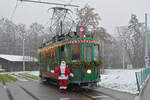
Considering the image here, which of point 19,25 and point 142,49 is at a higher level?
point 19,25

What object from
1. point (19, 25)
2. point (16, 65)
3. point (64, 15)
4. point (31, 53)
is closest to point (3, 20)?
point (19, 25)

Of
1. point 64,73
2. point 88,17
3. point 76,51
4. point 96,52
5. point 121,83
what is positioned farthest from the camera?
point 88,17

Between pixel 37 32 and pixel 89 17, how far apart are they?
3137 centimetres

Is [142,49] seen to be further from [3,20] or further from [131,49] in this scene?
[3,20]

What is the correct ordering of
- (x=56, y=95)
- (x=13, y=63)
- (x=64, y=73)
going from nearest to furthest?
(x=56, y=95), (x=64, y=73), (x=13, y=63)

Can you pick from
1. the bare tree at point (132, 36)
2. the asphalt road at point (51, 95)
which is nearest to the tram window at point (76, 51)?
the asphalt road at point (51, 95)

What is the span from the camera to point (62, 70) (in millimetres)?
12703

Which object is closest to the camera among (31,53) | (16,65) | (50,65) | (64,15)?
(50,65)

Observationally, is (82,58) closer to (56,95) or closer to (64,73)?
(64,73)

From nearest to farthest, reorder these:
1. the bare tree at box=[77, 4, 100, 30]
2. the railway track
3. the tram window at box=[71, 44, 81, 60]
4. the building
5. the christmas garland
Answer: the railway track → the christmas garland → the tram window at box=[71, 44, 81, 60] → the bare tree at box=[77, 4, 100, 30] → the building

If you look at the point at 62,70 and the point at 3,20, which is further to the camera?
the point at 3,20

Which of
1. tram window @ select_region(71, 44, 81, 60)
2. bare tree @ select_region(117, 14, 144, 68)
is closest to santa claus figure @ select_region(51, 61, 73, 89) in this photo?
tram window @ select_region(71, 44, 81, 60)

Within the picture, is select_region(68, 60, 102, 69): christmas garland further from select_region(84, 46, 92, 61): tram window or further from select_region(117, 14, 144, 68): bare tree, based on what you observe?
select_region(117, 14, 144, 68): bare tree

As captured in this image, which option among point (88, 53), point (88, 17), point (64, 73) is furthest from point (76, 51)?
point (88, 17)
